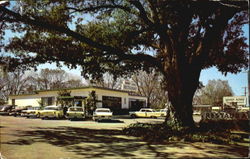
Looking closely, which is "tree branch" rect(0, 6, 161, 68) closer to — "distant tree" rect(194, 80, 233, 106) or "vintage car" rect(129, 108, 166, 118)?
"vintage car" rect(129, 108, 166, 118)

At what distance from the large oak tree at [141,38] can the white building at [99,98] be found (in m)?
21.6

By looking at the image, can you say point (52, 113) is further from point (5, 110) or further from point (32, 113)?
point (5, 110)

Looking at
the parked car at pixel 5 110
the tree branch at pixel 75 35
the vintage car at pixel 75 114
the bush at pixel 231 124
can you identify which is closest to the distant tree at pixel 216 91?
the vintage car at pixel 75 114

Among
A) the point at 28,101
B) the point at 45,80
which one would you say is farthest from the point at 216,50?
the point at 45,80

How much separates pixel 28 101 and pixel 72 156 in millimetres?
40714

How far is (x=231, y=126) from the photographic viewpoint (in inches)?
640

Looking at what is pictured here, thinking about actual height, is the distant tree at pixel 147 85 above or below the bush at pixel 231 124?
above

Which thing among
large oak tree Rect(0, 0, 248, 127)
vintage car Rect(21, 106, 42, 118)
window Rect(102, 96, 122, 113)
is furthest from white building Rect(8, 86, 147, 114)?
large oak tree Rect(0, 0, 248, 127)

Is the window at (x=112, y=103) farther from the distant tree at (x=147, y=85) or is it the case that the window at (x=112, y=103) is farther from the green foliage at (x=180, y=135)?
the green foliage at (x=180, y=135)

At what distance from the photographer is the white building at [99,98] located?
129 feet

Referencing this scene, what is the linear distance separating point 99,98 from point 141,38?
23585mm

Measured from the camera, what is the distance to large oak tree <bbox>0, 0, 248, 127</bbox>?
42.8ft

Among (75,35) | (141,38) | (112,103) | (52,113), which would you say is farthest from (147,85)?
(75,35)

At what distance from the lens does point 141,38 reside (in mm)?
17469
